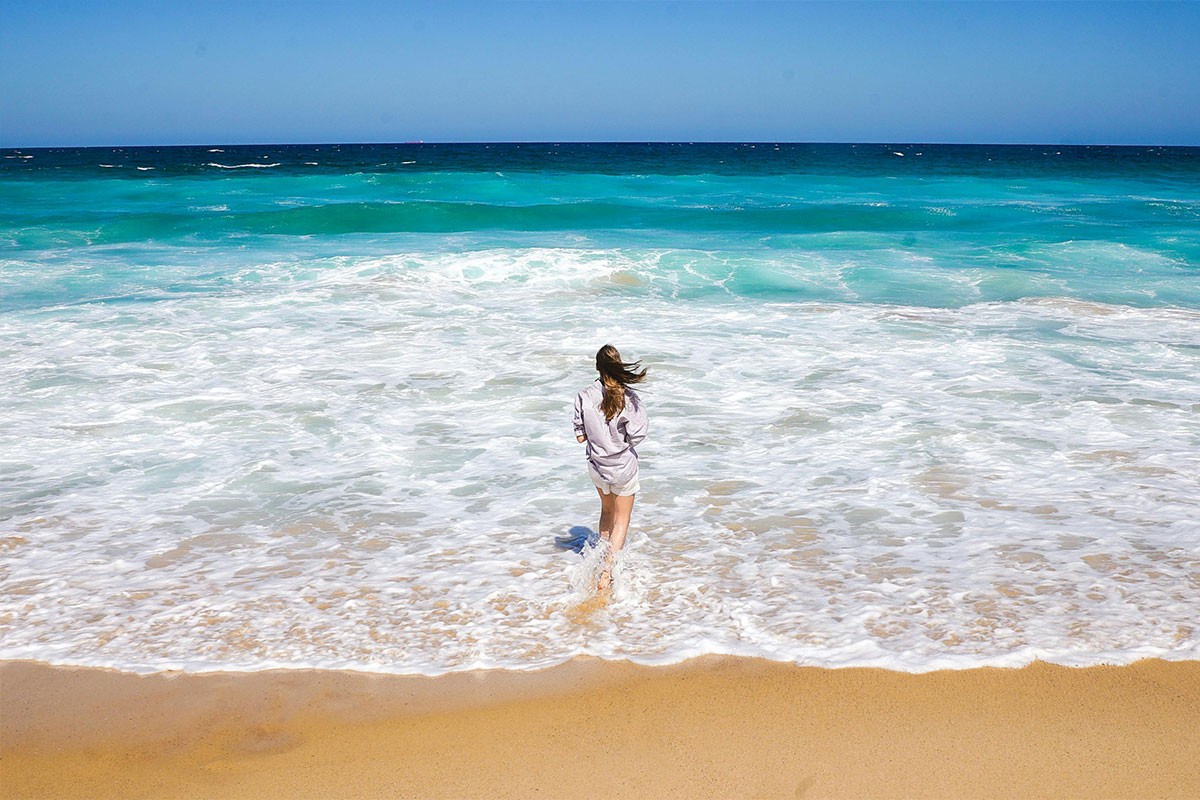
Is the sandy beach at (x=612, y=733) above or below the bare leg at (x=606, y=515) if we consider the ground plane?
below

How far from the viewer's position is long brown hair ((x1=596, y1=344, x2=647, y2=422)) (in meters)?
4.66

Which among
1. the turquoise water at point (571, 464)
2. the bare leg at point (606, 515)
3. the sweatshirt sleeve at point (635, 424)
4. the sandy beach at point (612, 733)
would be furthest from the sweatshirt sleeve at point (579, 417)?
the sandy beach at point (612, 733)

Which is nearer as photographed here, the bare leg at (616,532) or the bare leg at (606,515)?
the bare leg at (616,532)

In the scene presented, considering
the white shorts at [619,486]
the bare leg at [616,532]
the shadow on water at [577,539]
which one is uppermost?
the white shorts at [619,486]

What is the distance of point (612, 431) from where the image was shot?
489 cm


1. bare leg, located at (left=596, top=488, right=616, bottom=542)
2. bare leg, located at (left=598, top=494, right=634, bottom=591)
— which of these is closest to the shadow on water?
bare leg, located at (left=596, top=488, right=616, bottom=542)

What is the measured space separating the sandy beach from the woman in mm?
942

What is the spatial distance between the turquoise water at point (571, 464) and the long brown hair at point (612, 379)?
3.17 ft

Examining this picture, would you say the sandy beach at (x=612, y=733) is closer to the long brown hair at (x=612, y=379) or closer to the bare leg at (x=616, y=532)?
the bare leg at (x=616, y=532)

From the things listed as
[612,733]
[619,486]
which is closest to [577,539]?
[619,486]

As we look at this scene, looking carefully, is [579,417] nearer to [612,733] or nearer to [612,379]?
[612,379]

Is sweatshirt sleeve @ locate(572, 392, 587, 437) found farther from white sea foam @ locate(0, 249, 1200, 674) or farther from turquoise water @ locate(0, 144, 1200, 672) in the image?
turquoise water @ locate(0, 144, 1200, 672)

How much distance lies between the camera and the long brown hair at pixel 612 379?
15.3ft

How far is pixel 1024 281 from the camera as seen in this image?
55.3 feet
